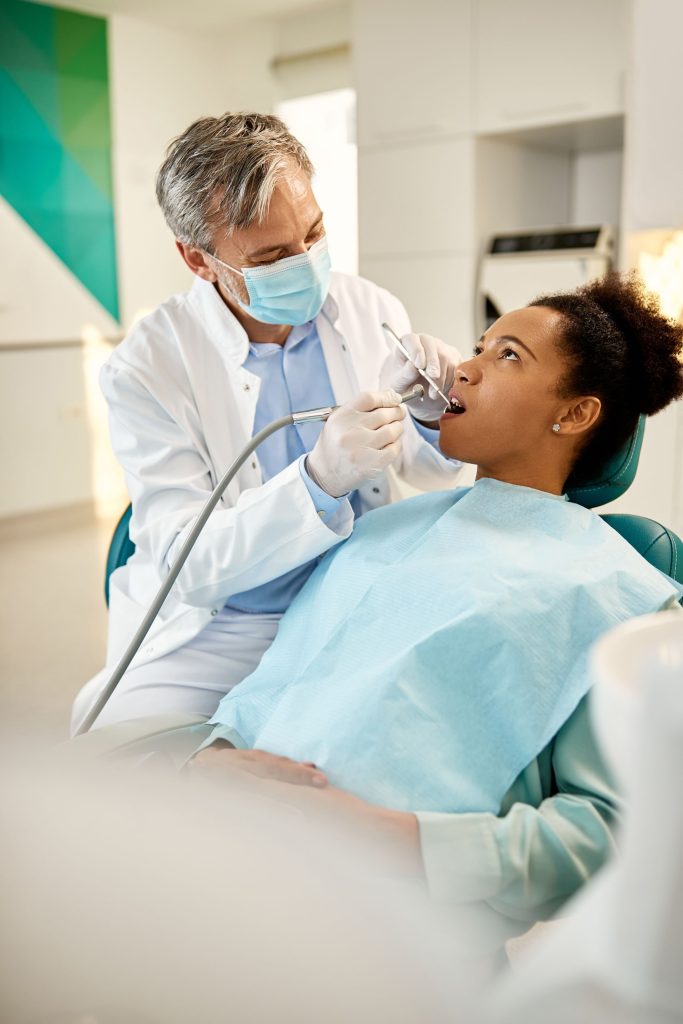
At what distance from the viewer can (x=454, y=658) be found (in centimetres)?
113

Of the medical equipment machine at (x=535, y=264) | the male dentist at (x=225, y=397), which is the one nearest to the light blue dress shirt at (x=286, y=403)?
the male dentist at (x=225, y=397)

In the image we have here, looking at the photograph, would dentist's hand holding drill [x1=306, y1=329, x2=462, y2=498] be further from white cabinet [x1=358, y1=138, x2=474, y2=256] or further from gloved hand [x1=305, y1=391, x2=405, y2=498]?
white cabinet [x1=358, y1=138, x2=474, y2=256]

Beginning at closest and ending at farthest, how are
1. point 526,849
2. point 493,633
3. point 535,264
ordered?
point 526,849 → point 493,633 → point 535,264

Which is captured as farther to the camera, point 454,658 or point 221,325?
point 221,325

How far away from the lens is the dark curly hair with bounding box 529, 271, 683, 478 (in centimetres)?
139

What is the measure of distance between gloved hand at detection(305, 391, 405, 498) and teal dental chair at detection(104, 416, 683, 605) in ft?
1.14

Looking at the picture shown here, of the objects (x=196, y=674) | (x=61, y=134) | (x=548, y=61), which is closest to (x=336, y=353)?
(x=196, y=674)

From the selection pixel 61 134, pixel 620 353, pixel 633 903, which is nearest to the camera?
pixel 633 903

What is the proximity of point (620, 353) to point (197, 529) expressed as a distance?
66 centimetres

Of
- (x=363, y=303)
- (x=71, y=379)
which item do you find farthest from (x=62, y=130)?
(x=363, y=303)

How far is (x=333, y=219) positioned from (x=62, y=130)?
1.52 m

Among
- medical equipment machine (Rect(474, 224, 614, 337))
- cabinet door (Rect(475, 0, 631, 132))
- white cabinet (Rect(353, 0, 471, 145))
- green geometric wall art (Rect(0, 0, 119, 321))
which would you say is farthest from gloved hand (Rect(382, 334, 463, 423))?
green geometric wall art (Rect(0, 0, 119, 321))

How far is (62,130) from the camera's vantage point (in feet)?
16.7

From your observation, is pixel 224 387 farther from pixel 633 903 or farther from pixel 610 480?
pixel 633 903
